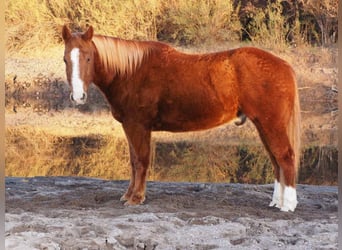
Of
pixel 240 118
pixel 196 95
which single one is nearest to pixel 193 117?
pixel 196 95

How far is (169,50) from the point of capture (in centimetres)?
382

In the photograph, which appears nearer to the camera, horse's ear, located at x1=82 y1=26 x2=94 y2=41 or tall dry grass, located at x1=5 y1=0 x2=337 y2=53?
horse's ear, located at x1=82 y1=26 x2=94 y2=41

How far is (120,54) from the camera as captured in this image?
12.3 ft

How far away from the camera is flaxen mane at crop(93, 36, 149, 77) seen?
3.69 meters

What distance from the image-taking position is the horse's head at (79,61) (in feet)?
11.5

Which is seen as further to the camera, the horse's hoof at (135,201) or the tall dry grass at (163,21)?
the tall dry grass at (163,21)

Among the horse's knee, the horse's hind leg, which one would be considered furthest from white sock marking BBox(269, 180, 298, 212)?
the horse's knee

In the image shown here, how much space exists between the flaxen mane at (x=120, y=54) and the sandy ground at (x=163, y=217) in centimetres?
74

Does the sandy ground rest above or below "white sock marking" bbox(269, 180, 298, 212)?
below

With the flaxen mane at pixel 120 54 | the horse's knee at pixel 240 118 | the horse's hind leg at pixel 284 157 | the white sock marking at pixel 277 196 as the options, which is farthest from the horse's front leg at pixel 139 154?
the white sock marking at pixel 277 196

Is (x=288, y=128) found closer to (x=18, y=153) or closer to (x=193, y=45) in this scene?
(x=193, y=45)

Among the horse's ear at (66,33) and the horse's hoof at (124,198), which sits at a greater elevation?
the horse's ear at (66,33)

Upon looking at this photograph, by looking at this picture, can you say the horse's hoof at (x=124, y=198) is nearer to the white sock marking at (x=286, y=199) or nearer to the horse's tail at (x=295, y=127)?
the white sock marking at (x=286, y=199)

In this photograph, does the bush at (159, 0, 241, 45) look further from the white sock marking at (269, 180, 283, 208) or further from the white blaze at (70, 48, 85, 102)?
the white sock marking at (269, 180, 283, 208)
